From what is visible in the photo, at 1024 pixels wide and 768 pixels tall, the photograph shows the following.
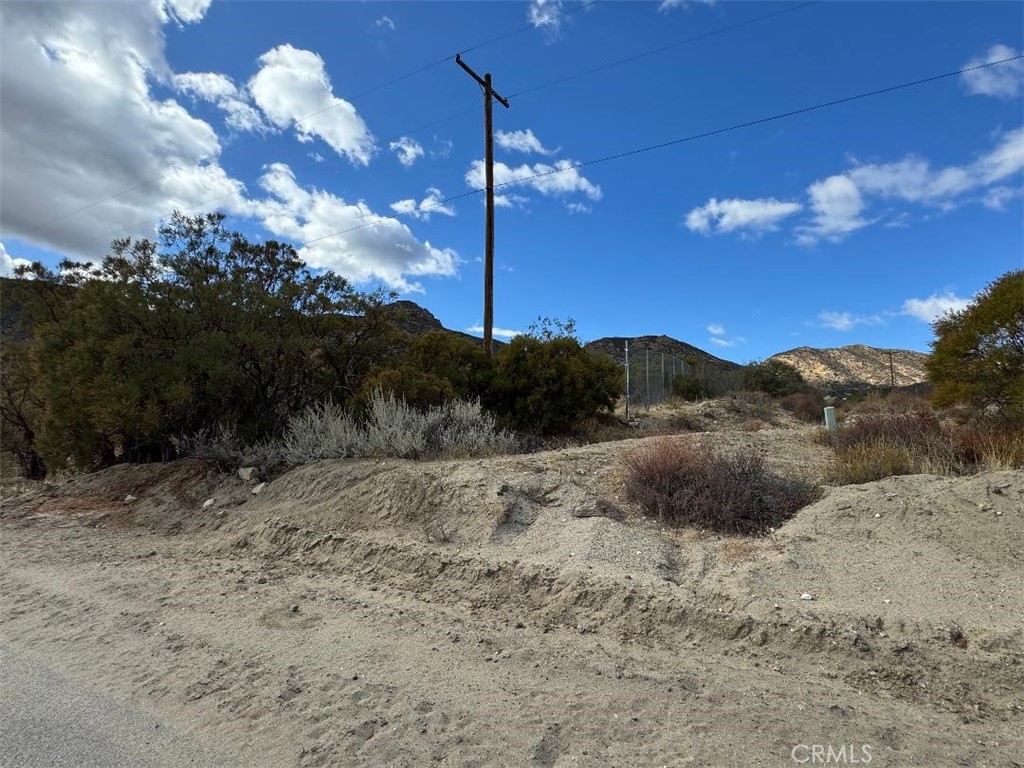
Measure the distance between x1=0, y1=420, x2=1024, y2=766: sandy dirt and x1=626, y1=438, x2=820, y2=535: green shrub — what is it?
0.28 m

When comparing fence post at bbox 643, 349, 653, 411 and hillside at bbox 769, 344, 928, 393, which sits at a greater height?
hillside at bbox 769, 344, 928, 393

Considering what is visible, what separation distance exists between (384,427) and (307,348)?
320 centimetres

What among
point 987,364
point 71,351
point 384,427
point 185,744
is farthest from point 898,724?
point 71,351

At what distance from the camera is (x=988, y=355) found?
12.2 metres

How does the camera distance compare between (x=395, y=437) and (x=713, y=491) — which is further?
(x=395, y=437)

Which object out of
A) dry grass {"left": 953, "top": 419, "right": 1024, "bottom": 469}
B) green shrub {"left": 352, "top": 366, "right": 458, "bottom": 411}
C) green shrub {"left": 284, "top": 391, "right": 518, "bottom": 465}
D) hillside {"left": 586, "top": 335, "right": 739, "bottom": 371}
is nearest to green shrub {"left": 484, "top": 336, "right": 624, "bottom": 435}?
green shrub {"left": 352, "top": 366, "right": 458, "bottom": 411}

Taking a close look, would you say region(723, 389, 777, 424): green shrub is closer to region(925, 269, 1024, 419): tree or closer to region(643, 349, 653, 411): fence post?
region(643, 349, 653, 411): fence post

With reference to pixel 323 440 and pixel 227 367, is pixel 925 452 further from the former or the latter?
pixel 227 367

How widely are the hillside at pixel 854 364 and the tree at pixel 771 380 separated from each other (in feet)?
87.5

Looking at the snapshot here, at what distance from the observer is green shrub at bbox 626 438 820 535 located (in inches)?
239

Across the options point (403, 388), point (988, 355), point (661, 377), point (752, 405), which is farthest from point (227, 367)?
point (752, 405)

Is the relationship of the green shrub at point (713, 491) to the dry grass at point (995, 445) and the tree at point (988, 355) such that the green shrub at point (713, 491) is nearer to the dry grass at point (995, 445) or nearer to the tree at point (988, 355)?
the dry grass at point (995, 445)

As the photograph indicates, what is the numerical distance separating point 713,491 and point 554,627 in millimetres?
2478

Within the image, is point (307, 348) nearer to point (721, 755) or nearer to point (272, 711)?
point (272, 711)
